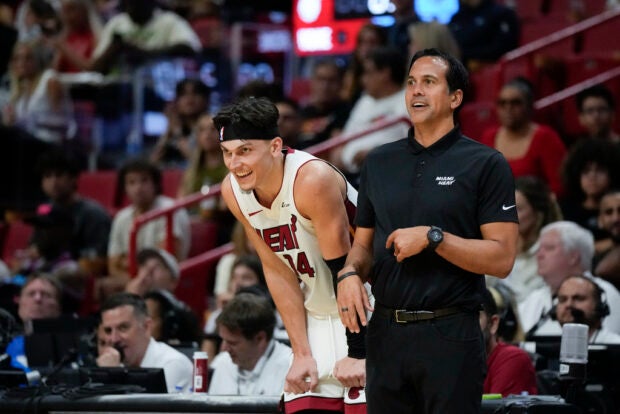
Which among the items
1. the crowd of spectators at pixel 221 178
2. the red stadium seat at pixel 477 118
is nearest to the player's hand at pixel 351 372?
the crowd of spectators at pixel 221 178

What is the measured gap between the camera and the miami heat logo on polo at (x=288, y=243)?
451cm

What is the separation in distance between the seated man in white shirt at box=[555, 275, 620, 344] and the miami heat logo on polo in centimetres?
208

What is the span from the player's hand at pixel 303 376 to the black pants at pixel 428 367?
492 mm

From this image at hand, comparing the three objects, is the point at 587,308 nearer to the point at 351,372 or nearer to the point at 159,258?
the point at 351,372

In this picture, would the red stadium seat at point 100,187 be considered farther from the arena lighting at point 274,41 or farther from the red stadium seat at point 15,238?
the arena lighting at point 274,41

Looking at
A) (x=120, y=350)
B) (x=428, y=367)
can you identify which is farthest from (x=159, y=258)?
(x=428, y=367)

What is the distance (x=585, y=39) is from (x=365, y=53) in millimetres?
2273

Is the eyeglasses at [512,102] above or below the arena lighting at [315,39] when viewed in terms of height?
below

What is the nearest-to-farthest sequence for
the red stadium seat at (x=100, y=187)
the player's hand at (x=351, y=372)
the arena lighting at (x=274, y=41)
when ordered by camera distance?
the player's hand at (x=351, y=372) → the red stadium seat at (x=100, y=187) → the arena lighting at (x=274, y=41)

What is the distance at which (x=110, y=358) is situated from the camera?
661 centimetres

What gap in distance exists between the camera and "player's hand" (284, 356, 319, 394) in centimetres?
444

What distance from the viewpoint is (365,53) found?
1061 centimetres

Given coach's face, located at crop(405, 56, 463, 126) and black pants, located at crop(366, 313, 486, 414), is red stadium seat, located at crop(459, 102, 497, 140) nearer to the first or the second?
coach's face, located at crop(405, 56, 463, 126)

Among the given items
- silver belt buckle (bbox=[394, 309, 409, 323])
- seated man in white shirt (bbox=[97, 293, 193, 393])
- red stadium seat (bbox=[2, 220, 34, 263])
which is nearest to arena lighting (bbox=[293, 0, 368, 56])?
red stadium seat (bbox=[2, 220, 34, 263])
